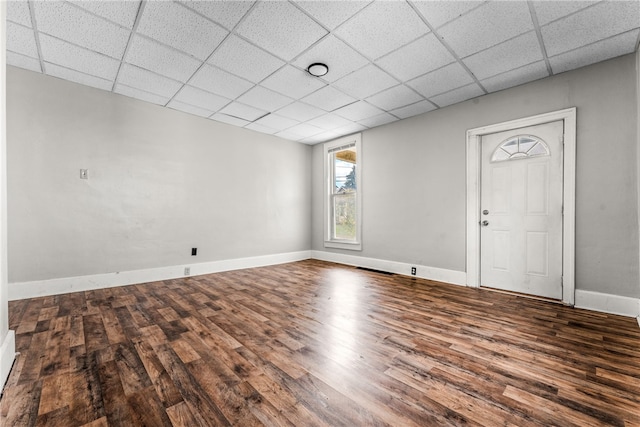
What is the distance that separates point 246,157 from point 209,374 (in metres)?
4.18


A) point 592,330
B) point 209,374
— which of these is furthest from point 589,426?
point 209,374

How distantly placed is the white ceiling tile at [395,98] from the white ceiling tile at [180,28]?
2.15 m

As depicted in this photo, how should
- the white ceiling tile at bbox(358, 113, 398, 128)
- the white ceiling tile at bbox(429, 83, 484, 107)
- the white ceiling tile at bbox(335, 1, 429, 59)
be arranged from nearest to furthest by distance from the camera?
the white ceiling tile at bbox(335, 1, 429, 59)
the white ceiling tile at bbox(429, 83, 484, 107)
the white ceiling tile at bbox(358, 113, 398, 128)

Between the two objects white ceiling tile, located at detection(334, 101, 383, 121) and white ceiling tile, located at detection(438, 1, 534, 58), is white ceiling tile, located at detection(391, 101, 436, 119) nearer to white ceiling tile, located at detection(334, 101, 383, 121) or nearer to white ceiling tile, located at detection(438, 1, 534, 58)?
white ceiling tile, located at detection(334, 101, 383, 121)

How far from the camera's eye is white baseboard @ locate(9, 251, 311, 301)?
319 centimetres

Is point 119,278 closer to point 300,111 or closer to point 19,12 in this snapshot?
point 19,12

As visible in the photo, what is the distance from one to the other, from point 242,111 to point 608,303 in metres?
5.21

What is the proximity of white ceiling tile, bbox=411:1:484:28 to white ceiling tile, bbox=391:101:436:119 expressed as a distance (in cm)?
173

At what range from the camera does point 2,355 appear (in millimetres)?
1580

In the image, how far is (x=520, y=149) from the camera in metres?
3.55

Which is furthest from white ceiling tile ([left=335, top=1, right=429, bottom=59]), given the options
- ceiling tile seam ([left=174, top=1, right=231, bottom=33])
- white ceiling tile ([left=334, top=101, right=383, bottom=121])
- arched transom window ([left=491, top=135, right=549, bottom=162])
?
arched transom window ([left=491, top=135, right=549, bottom=162])

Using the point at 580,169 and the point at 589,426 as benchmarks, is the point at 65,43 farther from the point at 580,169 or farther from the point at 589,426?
the point at 580,169

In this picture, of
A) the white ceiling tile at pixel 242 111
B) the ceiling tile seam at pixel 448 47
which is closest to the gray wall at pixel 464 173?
the ceiling tile seam at pixel 448 47

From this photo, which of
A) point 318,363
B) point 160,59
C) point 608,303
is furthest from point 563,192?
point 160,59
